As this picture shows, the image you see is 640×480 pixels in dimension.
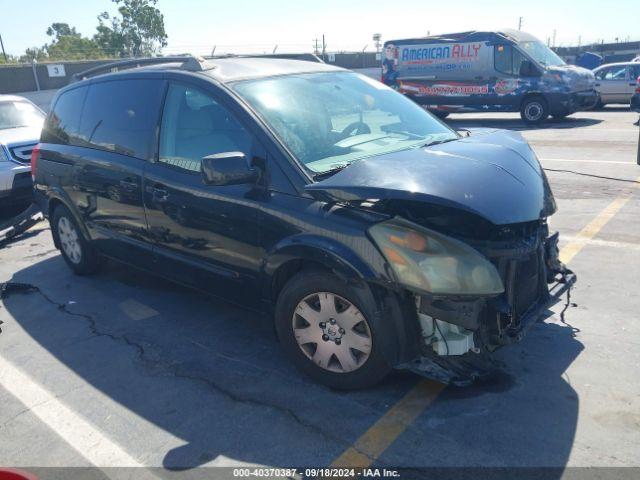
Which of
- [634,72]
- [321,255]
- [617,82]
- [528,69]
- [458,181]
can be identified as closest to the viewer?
[458,181]

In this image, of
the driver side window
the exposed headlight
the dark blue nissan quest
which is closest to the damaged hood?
the dark blue nissan quest

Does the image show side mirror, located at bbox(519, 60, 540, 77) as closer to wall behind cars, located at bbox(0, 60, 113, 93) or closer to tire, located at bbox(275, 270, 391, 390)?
tire, located at bbox(275, 270, 391, 390)

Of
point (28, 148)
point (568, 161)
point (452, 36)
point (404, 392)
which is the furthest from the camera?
point (452, 36)

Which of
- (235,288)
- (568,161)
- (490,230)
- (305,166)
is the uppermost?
Answer: (305,166)

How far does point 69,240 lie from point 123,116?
167 cm

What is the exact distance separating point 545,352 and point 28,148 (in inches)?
290

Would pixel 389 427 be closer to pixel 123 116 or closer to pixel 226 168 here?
pixel 226 168

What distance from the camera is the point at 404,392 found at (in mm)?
3461

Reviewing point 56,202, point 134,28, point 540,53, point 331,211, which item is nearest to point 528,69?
point 540,53

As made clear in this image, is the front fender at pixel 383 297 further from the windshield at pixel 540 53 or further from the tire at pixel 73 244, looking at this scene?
the windshield at pixel 540 53

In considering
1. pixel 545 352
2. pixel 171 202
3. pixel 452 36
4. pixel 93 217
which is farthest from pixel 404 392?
pixel 452 36

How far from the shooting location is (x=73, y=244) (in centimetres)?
580

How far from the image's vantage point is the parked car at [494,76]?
1577 centimetres

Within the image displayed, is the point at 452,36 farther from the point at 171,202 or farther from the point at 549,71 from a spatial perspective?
the point at 171,202
